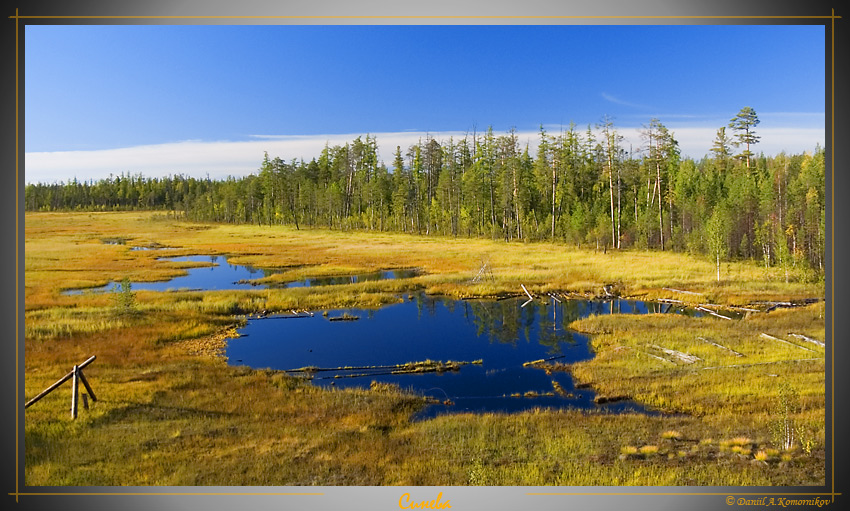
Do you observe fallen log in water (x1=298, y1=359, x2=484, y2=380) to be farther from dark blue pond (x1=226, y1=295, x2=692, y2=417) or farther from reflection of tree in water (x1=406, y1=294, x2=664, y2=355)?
reflection of tree in water (x1=406, y1=294, x2=664, y2=355)

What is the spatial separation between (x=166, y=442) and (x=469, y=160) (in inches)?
990

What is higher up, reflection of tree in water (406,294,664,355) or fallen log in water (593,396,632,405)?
reflection of tree in water (406,294,664,355)

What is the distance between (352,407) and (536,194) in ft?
108

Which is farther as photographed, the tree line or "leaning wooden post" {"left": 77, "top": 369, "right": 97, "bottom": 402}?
the tree line

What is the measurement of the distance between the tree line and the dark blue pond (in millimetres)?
6098

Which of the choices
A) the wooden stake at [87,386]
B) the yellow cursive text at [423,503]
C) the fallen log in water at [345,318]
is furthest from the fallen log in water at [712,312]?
the wooden stake at [87,386]

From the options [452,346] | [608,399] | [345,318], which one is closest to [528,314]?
[452,346]

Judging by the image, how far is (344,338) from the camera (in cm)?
1875

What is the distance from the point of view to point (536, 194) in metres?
42.4

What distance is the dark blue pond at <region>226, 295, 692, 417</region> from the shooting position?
13945 mm

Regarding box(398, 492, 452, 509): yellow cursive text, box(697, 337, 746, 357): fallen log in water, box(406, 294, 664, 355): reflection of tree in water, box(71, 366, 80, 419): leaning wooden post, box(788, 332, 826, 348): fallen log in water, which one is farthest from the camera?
box(406, 294, 664, 355): reflection of tree in water

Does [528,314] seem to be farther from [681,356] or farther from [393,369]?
[393,369]

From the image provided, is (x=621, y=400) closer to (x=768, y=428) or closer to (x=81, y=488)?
(x=768, y=428)

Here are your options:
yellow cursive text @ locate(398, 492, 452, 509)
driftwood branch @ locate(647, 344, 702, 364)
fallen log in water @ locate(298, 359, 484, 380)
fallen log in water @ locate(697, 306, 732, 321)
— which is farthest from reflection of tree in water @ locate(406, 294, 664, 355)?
yellow cursive text @ locate(398, 492, 452, 509)
